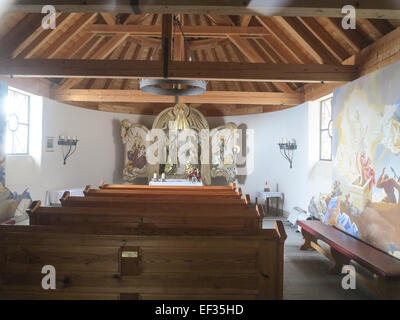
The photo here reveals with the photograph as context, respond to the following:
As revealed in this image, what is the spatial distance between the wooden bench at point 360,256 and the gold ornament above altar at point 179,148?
4760mm

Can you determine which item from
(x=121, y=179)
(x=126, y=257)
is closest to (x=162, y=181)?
(x=121, y=179)

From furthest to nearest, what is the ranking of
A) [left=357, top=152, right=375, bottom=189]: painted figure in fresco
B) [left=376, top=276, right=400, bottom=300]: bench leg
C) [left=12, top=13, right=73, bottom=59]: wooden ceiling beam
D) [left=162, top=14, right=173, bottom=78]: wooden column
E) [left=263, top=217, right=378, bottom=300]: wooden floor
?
[left=12, top=13, right=73, bottom=59]: wooden ceiling beam → [left=162, top=14, right=173, bottom=78]: wooden column → [left=357, top=152, right=375, bottom=189]: painted figure in fresco → [left=263, top=217, right=378, bottom=300]: wooden floor → [left=376, top=276, right=400, bottom=300]: bench leg

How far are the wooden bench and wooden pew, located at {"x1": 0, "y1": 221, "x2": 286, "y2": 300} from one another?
1.44 metres

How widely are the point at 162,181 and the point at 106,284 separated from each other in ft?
20.7

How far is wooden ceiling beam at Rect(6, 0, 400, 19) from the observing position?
2.87m

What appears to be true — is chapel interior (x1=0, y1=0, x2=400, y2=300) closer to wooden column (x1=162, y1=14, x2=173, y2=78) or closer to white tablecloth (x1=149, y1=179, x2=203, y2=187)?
wooden column (x1=162, y1=14, x2=173, y2=78)

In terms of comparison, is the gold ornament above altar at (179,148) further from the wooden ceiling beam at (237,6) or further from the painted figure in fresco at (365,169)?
the wooden ceiling beam at (237,6)

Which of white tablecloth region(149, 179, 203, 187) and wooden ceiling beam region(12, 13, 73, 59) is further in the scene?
white tablecloth region(149, 179, 203, 187)

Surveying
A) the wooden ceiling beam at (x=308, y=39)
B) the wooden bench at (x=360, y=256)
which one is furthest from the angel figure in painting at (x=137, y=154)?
the wooden bench at (x=360, y=256)

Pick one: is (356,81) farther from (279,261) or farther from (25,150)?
(25,150)

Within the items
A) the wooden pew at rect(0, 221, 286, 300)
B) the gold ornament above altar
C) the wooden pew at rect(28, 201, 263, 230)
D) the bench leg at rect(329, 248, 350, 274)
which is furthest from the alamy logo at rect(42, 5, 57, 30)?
the bench leg at rect(329, 248, 350, 274)

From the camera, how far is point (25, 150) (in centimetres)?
716
